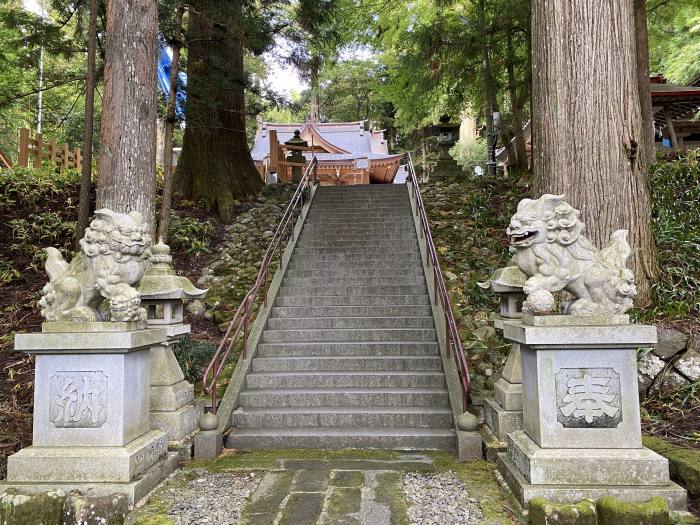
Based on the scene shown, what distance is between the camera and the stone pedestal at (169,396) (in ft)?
13.3

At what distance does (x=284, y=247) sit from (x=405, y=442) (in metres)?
5.22

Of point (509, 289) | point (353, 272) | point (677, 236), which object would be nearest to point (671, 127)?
point (677, 236)

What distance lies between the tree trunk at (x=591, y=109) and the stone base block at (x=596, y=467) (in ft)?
8.43

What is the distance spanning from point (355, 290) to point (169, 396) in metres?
3.66

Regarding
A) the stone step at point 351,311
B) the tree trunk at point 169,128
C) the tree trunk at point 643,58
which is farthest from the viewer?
the tree trunk at point 643,58

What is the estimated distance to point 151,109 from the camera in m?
5.45

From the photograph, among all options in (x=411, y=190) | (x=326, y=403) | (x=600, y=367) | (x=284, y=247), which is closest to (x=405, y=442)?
(x=326, y=403)

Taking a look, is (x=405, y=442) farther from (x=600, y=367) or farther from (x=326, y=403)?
(x=600, y=367)

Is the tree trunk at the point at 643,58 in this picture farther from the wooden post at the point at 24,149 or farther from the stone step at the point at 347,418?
the wooden post at the point at 24,149

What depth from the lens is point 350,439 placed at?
4.40m

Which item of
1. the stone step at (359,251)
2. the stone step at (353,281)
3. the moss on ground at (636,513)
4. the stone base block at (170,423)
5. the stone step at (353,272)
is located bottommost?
the moss on ground at (636,513)

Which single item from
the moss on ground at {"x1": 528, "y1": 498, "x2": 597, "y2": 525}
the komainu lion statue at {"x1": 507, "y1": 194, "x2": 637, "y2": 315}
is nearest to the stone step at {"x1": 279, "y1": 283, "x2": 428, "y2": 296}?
the komainu lion statue at {"x1": 507, "y1": 194, "x2": 637, "y2": 315}

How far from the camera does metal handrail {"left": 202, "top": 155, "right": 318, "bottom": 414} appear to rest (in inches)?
173

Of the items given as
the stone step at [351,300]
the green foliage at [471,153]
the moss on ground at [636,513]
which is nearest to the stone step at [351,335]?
the stone step at [351,300]
